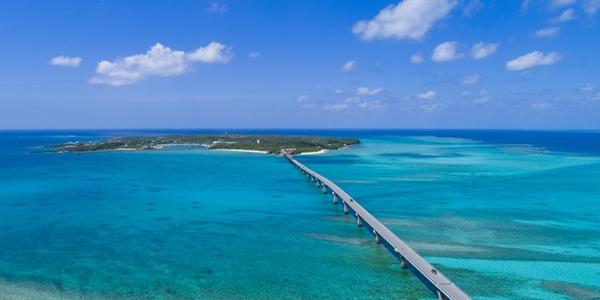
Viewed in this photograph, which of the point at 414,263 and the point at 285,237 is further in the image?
the point at 285,237

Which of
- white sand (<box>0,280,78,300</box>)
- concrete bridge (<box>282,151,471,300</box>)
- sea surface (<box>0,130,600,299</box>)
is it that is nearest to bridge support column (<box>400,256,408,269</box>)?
concrete bridge (<box>282,151,471,300</box>)

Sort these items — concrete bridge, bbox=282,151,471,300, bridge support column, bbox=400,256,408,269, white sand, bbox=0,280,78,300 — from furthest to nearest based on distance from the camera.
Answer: bridge support column, bbox=400,256,408,269
white sand, bbox=0,280,78,300
concrete bridge, bbox=282,151,471,300

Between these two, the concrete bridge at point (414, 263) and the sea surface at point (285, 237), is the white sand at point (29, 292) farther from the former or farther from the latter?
the concrete bridge at point (414, 263)

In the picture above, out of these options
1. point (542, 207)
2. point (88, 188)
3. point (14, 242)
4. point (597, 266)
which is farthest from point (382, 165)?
point (14, 242)

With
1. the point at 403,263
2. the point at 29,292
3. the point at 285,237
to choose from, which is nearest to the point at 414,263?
the point at 403,263

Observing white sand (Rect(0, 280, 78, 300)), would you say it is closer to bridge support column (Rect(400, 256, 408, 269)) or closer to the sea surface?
the sea surface

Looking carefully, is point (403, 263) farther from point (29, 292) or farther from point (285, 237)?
point (29, 292)

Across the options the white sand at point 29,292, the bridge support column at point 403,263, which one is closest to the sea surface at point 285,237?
the white sand at point 29,292

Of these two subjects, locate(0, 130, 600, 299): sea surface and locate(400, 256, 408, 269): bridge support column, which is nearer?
locate(0, 130, 600, 299): sea surface

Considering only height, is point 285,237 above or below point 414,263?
below
